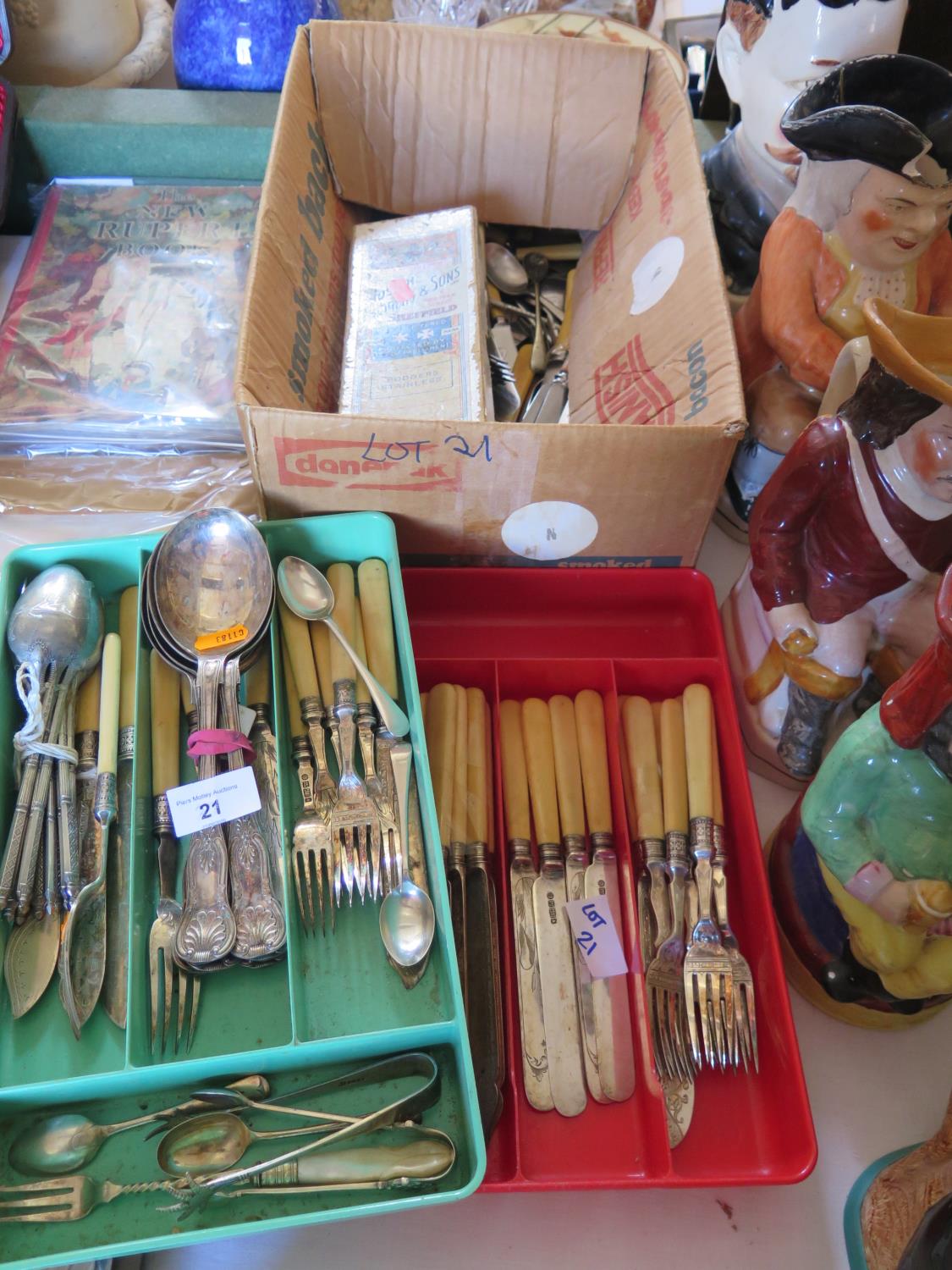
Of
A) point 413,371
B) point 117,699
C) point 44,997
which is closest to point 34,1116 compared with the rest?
point 44,997

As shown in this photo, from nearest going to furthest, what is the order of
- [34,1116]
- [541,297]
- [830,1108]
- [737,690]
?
[34,1116], [830,1108], [737,690], [541,297]

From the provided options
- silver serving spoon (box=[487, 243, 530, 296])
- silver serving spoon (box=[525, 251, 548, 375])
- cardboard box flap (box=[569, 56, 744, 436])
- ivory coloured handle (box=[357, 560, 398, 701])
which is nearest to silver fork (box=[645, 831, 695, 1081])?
ivory coloured handle (box=[357, 560, 398, 701])

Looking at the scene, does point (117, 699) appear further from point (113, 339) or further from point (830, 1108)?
point (830, 1108)

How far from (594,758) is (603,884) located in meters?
0.12

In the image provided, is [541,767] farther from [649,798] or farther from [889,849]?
[889,849]

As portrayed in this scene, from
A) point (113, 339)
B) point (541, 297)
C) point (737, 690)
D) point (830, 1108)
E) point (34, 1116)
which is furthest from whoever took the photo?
point (541, 297)

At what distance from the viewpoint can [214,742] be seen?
0.70 meters

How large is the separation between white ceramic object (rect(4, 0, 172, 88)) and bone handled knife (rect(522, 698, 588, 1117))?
1.13 meters

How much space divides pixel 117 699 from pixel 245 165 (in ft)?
2.71

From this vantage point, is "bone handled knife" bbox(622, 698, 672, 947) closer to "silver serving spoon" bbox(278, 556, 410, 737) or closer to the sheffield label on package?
"silver serving spoon" bbox(278, 556, 410, 737)

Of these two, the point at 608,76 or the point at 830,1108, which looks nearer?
the point at 830,1108

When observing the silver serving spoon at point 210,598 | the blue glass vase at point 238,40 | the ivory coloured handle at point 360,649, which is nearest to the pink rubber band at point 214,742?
the silver serving spoon at point 210,598

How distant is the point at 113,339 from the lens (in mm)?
Answer: 1022

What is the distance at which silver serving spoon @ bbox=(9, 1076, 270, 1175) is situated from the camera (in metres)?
0.60
